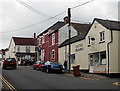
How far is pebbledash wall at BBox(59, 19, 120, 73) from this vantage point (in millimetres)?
23362

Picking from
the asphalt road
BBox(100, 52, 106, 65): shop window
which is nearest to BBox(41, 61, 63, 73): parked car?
BBox(100, 52, 106, 65): shop window

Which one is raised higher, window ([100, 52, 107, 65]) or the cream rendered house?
the cream rendered house

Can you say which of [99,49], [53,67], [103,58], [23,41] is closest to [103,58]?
[103,58]

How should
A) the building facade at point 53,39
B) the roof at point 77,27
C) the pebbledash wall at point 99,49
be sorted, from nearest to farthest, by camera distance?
the pebbledash wall at point 99,49 → the building facade at point 53,39 → the roof at point 77,27

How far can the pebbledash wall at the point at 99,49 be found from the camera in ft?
76.6

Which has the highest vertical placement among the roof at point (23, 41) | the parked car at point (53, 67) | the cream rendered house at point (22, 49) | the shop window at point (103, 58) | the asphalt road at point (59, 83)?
the roof at point (23, 41)

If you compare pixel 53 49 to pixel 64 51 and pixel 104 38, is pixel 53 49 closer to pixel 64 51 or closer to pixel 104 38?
pixel 64 51

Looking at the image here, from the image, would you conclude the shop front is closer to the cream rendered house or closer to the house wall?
the house wall

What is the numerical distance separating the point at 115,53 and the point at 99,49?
2301 millimetres

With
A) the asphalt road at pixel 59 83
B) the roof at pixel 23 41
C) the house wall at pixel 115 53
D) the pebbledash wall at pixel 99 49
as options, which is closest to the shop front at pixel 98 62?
the pebbledash wall at pixel 99 49

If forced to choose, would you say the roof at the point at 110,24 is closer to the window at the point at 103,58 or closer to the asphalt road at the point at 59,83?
the window at the point at 103,58

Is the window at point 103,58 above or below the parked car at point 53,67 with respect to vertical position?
above

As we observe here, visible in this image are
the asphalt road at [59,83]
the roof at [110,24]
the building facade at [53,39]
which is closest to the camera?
the asphalt road at [59,83]

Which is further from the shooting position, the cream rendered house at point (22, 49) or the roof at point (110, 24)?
the cream rendered house at point (22, 49)
